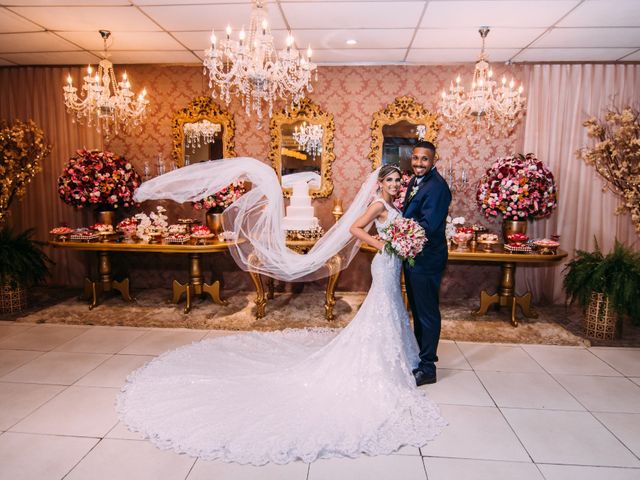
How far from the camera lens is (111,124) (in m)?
6.55

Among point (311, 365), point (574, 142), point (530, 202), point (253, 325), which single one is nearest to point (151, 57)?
point (253, 325)

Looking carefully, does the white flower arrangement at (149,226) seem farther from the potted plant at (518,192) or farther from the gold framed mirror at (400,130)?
the potted plant at (518,192)

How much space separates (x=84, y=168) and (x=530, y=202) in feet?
18.3

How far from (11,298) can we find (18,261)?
0.48m

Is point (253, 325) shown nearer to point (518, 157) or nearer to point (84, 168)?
point (84, 168)

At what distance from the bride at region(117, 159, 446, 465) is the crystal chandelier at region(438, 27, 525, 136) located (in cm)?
217

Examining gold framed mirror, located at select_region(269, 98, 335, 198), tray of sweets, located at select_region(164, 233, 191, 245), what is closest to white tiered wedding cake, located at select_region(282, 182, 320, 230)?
gold framed mirror, located at select_region(269, 98, 335, 198)

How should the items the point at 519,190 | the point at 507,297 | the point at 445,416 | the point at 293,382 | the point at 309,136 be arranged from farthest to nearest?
1. the point at 309,136
2. the point at 507,297
3. the point at 519,190
4. the point at 293,382
5. the point at 445,416

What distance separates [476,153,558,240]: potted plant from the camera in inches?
207

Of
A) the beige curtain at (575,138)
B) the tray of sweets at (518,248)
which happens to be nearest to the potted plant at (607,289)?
the tray of sweets at (518,248)

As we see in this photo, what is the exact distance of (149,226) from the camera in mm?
5762

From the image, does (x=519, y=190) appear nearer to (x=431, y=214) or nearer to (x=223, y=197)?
(x=431, y=214)

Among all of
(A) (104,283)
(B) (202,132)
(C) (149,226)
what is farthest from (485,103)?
(A) (104,283)

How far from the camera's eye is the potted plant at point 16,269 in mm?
5406
